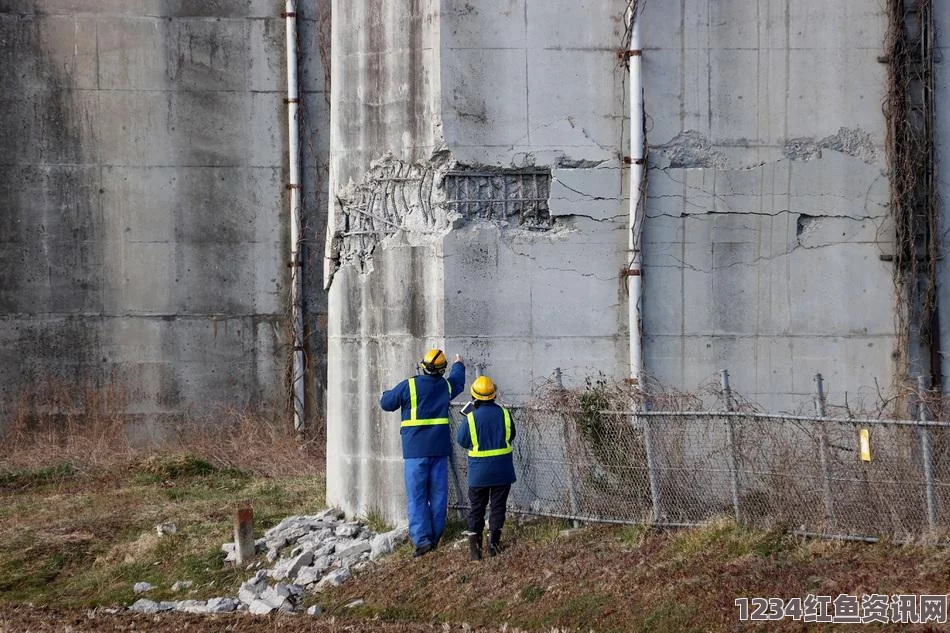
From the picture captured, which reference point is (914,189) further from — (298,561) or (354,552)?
(298,561)

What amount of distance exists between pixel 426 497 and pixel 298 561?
1.28 metres

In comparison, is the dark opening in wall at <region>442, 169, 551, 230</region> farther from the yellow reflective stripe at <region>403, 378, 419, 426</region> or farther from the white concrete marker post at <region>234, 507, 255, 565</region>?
the white concrete marker post at <region>234, 507, 255, 565</region>

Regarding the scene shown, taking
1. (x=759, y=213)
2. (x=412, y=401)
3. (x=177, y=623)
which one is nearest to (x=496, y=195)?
(x=412, y=401)

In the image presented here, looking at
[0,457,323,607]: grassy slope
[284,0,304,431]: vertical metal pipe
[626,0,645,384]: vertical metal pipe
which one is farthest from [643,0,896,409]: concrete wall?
[284,0,304,431]: vertical metal pipe

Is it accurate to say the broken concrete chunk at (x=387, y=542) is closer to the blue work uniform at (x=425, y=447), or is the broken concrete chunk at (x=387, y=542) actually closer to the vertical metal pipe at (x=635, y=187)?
the blue work uniform at (x=425, y=447)

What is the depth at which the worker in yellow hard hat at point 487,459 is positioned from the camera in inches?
403

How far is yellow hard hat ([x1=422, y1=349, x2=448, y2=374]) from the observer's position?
10953 mm

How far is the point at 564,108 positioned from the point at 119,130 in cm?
874

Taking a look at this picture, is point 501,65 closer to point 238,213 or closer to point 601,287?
point 601,287

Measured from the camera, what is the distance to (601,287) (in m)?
11.8

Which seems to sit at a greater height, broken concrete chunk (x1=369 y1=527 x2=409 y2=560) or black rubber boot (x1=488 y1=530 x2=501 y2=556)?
black rubber boot (x1=488 y1=530 x2=501 y2=556)

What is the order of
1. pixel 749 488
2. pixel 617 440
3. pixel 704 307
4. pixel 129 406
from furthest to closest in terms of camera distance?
pixel 129 406
pixel 704 307
pixel 617 440
pixel 749 488

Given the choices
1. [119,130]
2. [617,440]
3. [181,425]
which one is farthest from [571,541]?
[119,130]

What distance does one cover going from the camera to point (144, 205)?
18.1m
